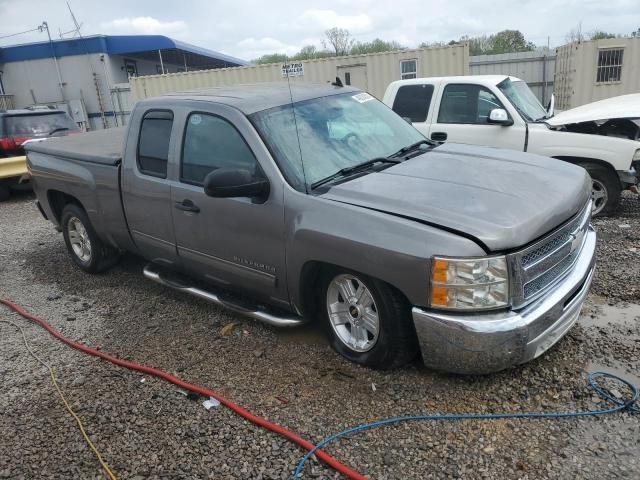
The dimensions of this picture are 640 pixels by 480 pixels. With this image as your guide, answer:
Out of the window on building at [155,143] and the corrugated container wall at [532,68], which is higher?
the window on building at [155,143]

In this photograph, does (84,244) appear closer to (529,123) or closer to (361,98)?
(361,98)

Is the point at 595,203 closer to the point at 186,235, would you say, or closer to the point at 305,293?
the point at 305,293

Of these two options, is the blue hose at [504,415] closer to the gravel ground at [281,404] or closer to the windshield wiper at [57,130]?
the gravel ground at [281,404]

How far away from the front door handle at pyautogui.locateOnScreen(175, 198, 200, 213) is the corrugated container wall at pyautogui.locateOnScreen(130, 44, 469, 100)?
977 centimetres

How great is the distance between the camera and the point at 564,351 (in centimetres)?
349

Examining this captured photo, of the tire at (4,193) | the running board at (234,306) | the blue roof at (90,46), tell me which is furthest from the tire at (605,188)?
the blue roof at (90,46)

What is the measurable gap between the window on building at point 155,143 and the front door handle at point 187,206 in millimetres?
319

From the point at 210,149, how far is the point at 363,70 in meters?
12.5

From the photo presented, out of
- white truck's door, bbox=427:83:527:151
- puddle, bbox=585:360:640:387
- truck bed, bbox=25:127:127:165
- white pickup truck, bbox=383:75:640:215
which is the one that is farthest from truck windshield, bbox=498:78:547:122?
truck bed, bbox=25:127:127:165

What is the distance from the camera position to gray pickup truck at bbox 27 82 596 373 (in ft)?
9.33

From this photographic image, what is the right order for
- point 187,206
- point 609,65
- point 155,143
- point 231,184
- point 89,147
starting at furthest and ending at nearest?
point 609,65 < point 89,147 < point 155,143 < point 187,206 < point 231,184

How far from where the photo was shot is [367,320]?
3.36 metres

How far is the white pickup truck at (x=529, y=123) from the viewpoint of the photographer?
20.2 ft

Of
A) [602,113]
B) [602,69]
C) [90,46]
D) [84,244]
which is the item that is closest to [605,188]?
[602,113]
